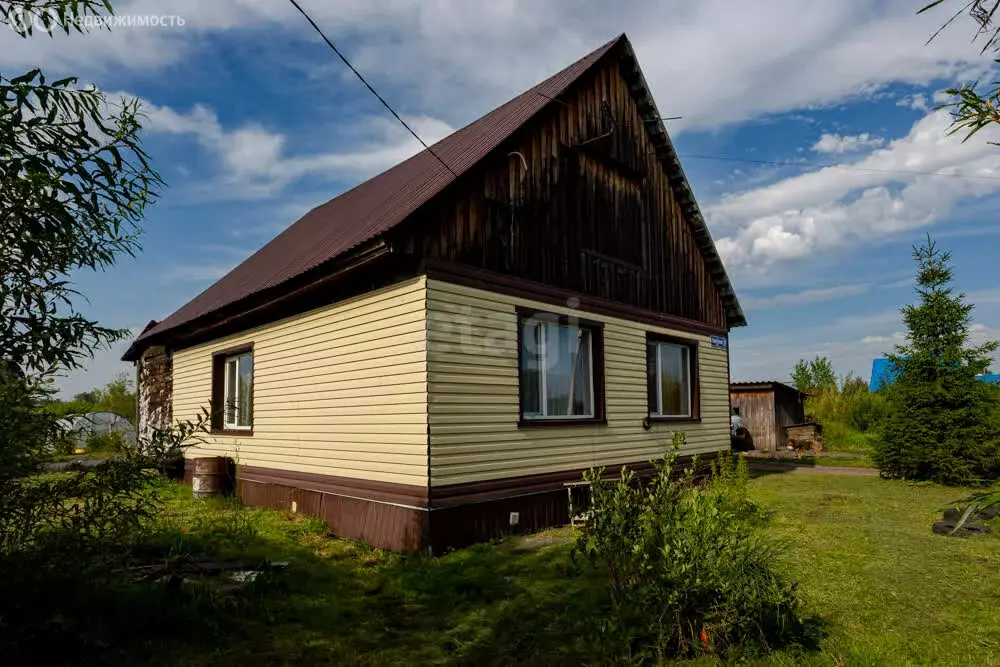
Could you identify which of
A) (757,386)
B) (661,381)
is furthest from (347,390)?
(757,386)

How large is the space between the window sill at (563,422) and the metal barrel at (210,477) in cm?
629

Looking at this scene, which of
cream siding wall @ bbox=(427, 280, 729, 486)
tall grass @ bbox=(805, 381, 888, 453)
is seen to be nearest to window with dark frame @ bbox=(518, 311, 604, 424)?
cream siding wall @ bbox=(427, 280, 729, 486)

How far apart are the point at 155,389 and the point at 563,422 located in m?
12.1

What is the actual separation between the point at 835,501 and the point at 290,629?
9.65 metres

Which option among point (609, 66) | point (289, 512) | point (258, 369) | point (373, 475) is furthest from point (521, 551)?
point (609, 66)

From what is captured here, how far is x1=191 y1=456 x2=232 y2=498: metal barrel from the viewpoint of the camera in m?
11.6

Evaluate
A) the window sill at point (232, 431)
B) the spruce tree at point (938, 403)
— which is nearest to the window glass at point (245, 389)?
the window sill at point (232, 431)

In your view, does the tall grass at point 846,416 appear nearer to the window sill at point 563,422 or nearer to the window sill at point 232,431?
the window sill at point 563,422

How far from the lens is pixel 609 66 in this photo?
1145 centimetres

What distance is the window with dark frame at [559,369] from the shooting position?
9172 millimetres

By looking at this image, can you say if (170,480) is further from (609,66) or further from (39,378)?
(609,66)

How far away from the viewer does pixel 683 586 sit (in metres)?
4.28

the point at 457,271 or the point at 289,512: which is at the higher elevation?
the point at 457,271

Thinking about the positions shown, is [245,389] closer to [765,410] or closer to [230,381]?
[230,381]
